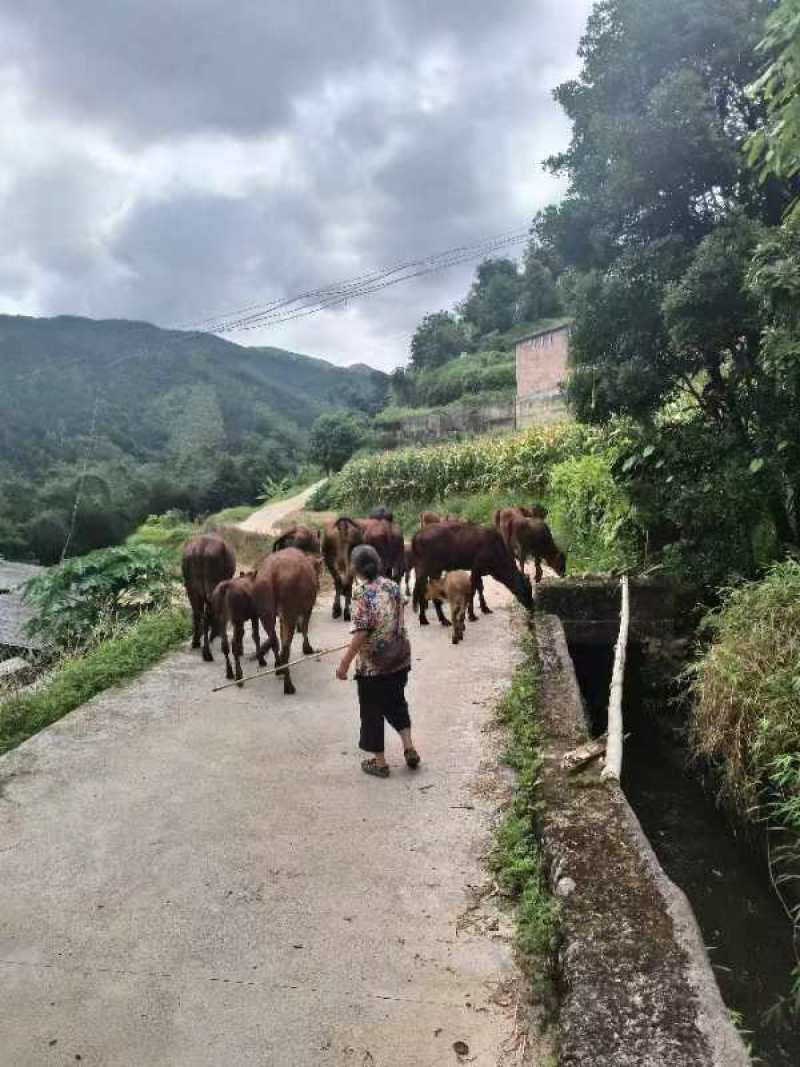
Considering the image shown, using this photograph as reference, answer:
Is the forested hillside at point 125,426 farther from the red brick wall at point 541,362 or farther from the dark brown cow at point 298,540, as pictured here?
the dark brown cow at point 298,540

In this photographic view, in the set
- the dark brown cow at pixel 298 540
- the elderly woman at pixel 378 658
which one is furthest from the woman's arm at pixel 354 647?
the dark brown cow at pixel 298 540

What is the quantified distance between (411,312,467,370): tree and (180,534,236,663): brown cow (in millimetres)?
50970

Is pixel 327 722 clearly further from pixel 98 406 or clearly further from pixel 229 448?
pixel 98 406

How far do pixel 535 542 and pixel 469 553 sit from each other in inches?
67.5

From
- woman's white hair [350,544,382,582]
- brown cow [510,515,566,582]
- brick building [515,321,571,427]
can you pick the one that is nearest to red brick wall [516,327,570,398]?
brick building [515,321,571,427]

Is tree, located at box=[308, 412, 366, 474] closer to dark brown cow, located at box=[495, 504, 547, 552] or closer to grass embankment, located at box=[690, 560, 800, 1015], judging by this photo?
dark brown cow, located at box=[495, 504, 547, 552]

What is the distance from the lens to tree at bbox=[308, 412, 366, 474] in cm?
3491

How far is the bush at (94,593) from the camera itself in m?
9.83

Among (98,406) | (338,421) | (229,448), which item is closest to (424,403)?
(338,421)

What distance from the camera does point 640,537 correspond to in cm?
942

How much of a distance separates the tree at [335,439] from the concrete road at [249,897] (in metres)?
29.2

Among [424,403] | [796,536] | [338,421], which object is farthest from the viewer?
[424,403]

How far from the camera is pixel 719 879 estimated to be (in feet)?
17.5

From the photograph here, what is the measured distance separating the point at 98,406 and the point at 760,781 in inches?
2701
